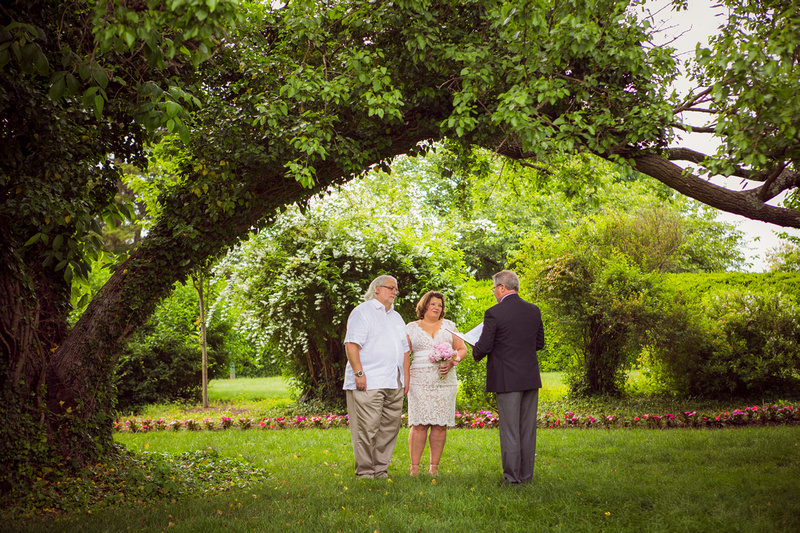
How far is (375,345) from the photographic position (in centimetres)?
544

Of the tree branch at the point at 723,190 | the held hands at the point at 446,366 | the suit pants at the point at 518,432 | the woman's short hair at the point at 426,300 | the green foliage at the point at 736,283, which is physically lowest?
the suit pants at the point at 518,432

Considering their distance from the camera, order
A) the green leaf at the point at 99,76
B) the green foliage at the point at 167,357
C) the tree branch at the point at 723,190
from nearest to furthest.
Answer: the green leaf at the point at 99,76 < the tree branch at the point at 723,190 < the green foliage at the point at 167,357

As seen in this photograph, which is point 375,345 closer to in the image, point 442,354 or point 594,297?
point 442,354

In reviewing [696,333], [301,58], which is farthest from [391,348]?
[696,333]

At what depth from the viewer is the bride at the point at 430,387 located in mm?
5488

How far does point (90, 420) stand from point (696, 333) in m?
9.79

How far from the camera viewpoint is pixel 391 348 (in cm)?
548

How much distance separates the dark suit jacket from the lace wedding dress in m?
0.53

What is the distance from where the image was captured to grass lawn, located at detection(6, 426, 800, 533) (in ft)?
13.1

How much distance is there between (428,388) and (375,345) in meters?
0.69

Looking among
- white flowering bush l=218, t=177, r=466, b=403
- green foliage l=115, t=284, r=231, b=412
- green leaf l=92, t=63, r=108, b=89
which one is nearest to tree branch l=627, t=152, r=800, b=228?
white flowering bush l=218, t=177, r=466, b=403

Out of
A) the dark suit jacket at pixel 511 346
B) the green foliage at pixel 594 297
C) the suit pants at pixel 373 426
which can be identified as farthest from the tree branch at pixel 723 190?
the green foliage at pixel 594 297

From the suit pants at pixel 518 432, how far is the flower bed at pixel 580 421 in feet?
8.65

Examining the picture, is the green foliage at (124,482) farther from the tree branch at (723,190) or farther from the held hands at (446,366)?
the tree branch at (723,190)
